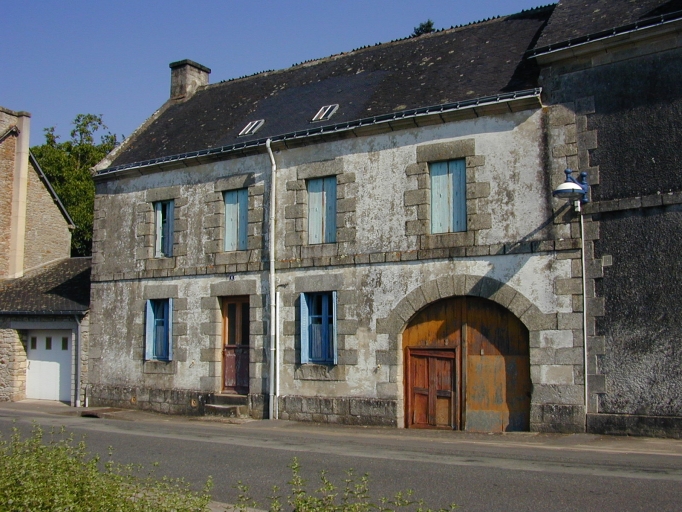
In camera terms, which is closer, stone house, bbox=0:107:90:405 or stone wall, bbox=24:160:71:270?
stone house, bbox=0:107:90:405

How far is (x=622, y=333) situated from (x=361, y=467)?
17.0 ft

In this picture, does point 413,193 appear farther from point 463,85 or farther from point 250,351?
point 250,351

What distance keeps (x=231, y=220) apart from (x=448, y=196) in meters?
5.29

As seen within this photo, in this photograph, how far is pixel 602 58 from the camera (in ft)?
40.2

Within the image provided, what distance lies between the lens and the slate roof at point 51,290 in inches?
764

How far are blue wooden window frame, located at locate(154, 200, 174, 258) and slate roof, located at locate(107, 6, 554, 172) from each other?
4.21 ft

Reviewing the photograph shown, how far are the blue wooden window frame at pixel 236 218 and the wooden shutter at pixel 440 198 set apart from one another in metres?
4.51

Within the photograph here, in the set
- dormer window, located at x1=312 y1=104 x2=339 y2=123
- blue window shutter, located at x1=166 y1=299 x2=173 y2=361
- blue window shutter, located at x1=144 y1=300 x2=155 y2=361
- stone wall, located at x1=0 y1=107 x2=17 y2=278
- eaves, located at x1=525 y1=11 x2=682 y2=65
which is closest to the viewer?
eaves, located at x1=525 y1=11 x2=682 y2=65

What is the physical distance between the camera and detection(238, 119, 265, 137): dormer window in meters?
16.9

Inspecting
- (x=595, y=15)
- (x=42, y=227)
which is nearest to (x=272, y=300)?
(x=595, y=15)

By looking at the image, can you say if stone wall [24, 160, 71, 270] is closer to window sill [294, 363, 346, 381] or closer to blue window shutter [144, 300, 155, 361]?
blue window shutter [144, 300, 155, 361]

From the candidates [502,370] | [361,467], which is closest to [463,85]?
[502,370]

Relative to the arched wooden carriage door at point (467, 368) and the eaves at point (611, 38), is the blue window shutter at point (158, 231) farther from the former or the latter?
the eaves at point (611, 38)

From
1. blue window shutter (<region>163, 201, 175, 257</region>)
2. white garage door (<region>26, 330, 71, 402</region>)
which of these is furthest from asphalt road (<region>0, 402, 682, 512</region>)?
white garage door (<region>26, 330, 71, 402</region>)
